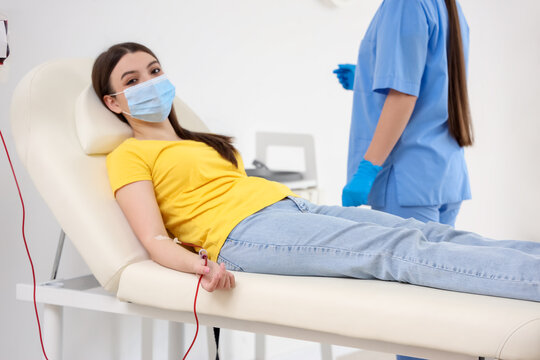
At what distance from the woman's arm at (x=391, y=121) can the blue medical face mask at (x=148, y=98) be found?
0.53 meters

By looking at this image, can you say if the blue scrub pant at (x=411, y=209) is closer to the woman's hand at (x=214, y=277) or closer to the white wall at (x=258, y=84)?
the woman's hand at (x=214, y=277)

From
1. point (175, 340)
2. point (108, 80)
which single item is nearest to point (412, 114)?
point (108, 80)

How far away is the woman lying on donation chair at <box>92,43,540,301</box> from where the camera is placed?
3.28 ft

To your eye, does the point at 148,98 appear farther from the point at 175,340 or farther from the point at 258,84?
the point at 258,84

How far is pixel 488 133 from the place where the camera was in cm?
317

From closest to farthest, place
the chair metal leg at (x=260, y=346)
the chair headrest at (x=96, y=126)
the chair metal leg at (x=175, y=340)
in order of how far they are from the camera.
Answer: the chair headrest at (x=96, y=126) → the chair metal leg at (x=175, y=340) → the chair metal leg at (x=260, y=346)

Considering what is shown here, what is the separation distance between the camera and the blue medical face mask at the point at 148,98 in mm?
1422

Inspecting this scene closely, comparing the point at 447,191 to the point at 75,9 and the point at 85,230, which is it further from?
the point at 75,9

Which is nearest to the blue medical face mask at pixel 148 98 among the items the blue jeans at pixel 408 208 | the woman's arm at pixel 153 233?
the woman's arm at pixel 153 233

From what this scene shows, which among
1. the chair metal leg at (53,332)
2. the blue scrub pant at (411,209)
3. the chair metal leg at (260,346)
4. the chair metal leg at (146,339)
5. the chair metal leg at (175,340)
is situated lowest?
the chair metal leg at (260,346)

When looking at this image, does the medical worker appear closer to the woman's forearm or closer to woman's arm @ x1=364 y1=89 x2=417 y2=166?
woman's arm @ x1=364 y1=89 x2=417 y2=166

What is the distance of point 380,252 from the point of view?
1070 millimetres

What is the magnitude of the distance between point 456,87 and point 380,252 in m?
0.63

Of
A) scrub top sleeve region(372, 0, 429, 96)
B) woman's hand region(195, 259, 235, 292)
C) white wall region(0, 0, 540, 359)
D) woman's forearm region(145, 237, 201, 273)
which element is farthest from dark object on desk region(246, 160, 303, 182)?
woman's hand region(195, 259, 235, 292)
